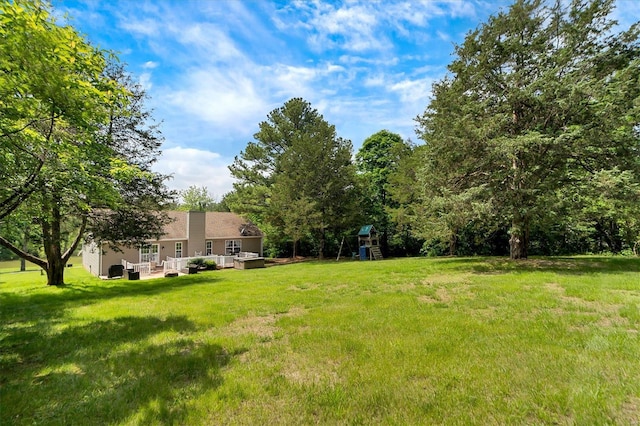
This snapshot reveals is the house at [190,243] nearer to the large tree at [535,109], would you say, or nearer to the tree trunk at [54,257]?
the tree trunk at [54,257]

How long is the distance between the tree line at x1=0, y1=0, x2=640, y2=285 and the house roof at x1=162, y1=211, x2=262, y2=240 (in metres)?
9.91

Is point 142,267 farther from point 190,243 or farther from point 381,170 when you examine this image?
point 381,170

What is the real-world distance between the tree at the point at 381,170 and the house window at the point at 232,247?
12.9m

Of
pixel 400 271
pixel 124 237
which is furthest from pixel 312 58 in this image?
pixel 124 237

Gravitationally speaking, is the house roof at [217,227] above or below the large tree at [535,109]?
below

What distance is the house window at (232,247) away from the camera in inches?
1088

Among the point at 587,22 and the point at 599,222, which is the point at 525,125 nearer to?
the point at 587,22

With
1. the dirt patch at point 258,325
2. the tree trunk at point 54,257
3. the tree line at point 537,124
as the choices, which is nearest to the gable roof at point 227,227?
the tree trunk at point 54,257

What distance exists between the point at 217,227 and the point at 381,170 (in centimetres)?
1723

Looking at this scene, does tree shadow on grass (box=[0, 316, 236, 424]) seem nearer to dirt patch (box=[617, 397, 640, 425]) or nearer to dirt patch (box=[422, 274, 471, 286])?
dirt patch (box=[617, 397, 640, 425])

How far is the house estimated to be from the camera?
71.0 feet

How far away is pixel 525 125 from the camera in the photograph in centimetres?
1212

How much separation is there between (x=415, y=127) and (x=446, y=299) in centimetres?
1426

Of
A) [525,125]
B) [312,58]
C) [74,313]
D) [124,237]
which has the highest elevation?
[312,58]
